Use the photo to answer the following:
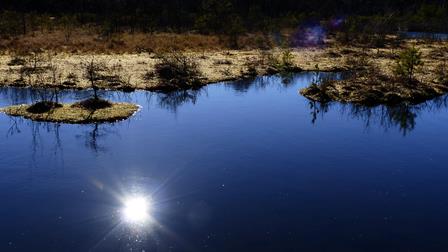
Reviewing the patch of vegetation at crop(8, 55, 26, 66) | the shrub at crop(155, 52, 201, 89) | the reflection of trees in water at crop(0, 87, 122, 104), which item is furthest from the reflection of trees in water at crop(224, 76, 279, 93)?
the patch of vegetation at crop(8, 55, 26, 66)

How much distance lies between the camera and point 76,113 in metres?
28.7

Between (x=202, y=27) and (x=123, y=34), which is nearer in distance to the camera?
(x=123, y=34)

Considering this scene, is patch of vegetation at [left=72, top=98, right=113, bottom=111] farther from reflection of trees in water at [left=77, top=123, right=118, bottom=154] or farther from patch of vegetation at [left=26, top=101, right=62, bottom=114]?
reflection of trees in water at [left=77, top=123, right=118, bottom=154]

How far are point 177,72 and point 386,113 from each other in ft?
56.2

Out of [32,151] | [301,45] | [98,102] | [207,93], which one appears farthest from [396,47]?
[32,151]

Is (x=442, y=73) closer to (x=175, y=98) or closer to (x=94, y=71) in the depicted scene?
(x=175, y=98)

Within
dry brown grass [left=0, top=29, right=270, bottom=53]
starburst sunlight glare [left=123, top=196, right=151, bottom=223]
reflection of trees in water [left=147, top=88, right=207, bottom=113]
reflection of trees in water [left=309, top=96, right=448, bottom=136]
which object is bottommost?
starburst sunlight glare [left=123, top=196, right=151, bottom=223]

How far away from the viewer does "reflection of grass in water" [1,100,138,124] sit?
27.8 m

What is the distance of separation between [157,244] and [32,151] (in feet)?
37.2

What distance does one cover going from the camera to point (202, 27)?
6819cm

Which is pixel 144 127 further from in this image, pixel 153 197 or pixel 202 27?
pixel 202 27

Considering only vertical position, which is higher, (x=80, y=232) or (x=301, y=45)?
(x=301, y=45)

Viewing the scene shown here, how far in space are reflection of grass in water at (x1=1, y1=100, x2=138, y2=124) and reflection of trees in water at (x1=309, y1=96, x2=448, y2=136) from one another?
11.6 m

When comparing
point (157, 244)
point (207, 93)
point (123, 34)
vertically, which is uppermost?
point (123, 34)
